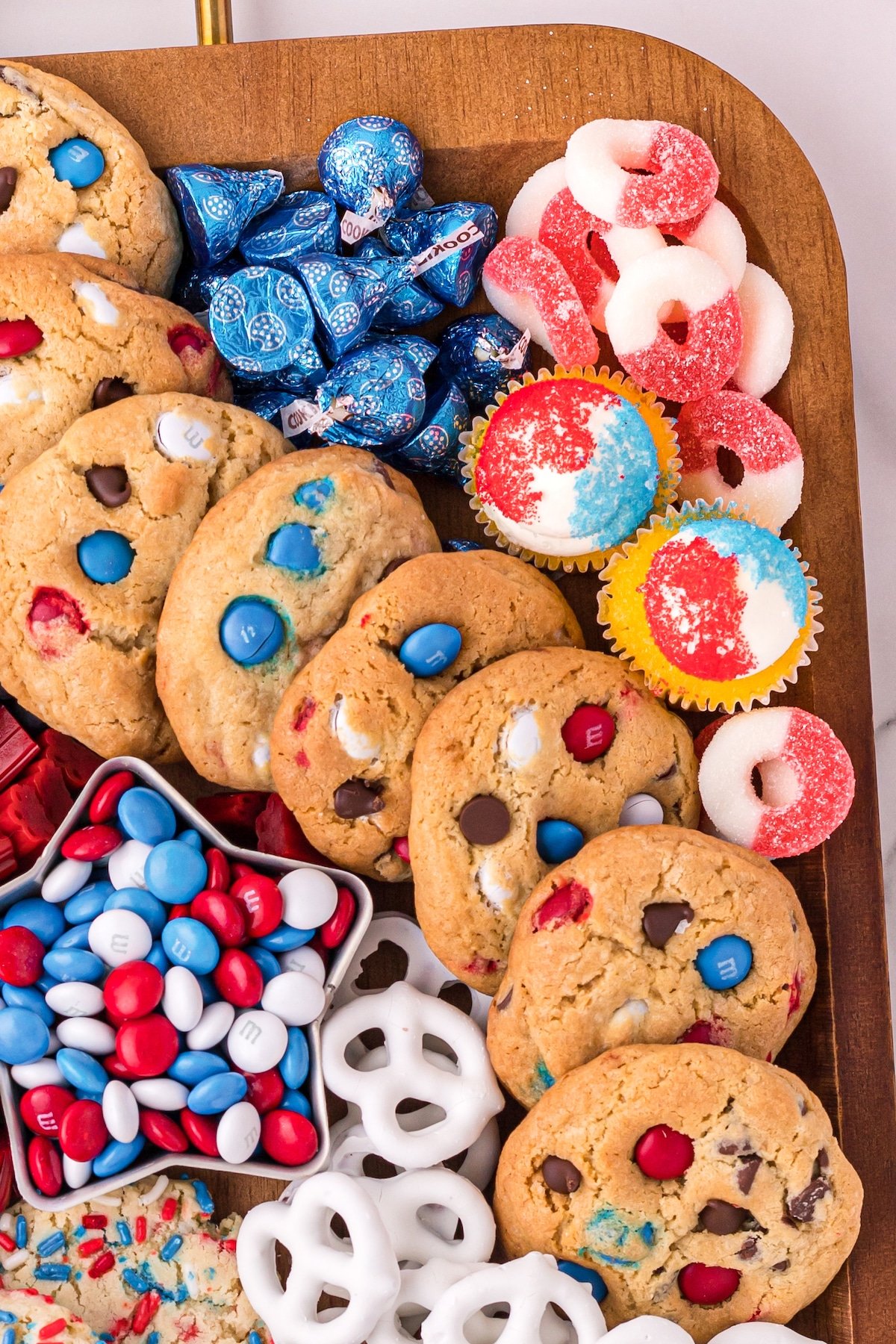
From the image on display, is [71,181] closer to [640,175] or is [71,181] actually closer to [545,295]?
[545,295]

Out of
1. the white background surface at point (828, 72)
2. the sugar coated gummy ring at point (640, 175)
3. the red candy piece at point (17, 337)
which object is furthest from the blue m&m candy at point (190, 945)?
the white background surface at point (828, 72)

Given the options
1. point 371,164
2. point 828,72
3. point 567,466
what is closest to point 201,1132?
point 567,466

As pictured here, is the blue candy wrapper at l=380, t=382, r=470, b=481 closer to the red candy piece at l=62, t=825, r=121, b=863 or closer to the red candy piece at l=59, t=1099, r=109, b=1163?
the red candy piece at l=62, t=825, r=121, b=863

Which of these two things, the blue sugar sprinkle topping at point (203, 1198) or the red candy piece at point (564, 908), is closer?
the red candy piece at point (564, 908)

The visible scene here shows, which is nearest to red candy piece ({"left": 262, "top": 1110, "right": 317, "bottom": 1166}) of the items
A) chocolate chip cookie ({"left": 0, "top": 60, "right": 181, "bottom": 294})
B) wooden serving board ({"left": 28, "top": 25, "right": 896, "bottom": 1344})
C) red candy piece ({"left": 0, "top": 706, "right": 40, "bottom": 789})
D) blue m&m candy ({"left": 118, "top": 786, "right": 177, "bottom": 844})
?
blue m&m candy ({"left": 118, "top": 786, "right": 177, "bottom": 844})

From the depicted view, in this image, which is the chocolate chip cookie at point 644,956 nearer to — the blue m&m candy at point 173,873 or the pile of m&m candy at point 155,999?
the pile of m&m candy at point 155,999

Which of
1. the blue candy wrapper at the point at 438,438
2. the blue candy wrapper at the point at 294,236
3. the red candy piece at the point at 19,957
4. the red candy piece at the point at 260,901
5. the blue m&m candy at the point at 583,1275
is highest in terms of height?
the blue candy wrapper at the point at 294,236

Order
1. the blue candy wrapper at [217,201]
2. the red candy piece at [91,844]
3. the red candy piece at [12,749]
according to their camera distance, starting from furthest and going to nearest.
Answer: the blue candy wrapper at [217,201]
the red candy piece at [12,749]
the red candy piece at [91,844]
